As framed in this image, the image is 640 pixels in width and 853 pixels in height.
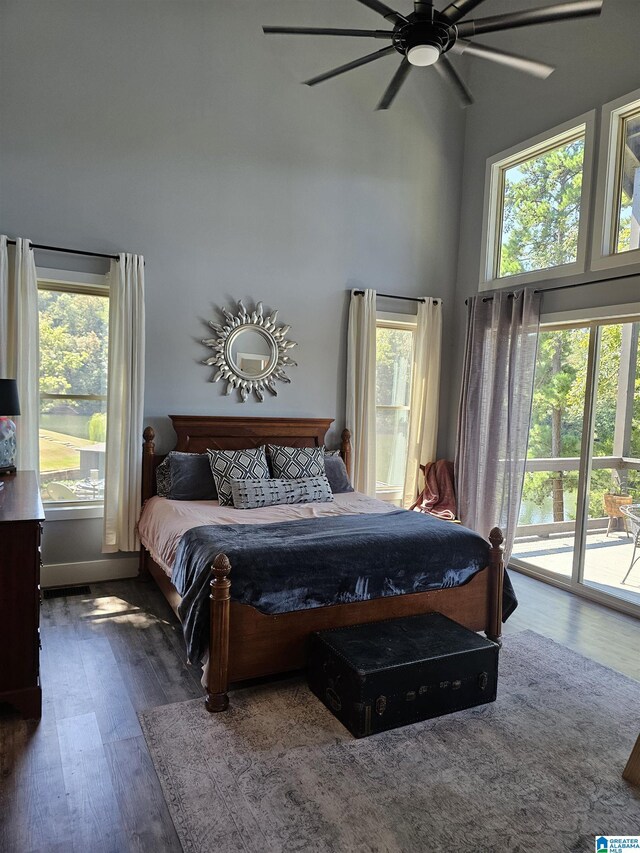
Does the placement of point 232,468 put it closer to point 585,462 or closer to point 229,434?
point 229,434

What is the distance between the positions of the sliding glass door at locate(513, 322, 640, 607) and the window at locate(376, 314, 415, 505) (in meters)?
1.17

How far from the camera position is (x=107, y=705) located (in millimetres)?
2668

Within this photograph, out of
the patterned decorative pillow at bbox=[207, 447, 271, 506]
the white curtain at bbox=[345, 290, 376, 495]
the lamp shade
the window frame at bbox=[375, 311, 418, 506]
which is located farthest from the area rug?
the window frame at bbox=[375, 311, 418, 506]

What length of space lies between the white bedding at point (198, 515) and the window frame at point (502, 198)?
7.55 ft

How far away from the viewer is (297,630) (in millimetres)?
2828

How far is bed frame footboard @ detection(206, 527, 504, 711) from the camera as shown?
2.62 metres

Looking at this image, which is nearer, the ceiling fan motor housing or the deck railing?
the ceiling fan motor housing

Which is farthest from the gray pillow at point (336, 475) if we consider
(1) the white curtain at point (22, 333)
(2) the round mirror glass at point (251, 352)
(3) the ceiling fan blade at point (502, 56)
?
(3) the ceiling fan blade at point (502, 56)

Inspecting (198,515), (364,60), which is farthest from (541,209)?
(198,515)

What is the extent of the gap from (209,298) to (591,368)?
298cm

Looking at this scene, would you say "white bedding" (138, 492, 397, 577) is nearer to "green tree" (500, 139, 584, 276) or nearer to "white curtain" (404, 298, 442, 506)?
"white curtain" (404, 298, 442, 506)

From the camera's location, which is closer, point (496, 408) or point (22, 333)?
point (22, 333)

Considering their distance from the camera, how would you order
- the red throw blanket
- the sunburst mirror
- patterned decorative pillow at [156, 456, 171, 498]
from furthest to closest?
the red throw blanket
the sunburst mirror
patterned decorative pillow at [156, 456, 171, 498]

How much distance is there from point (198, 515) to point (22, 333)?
1688mm
